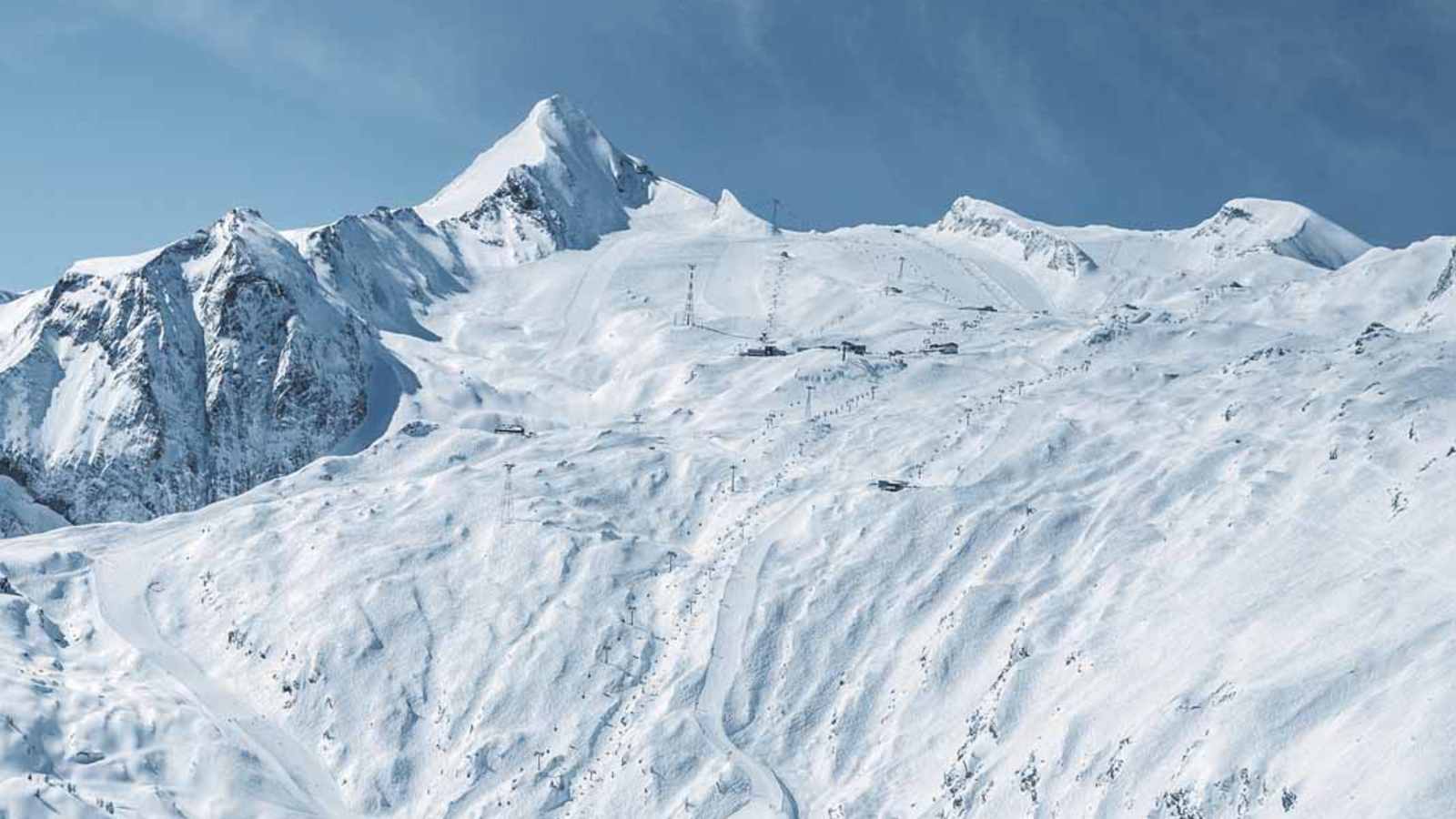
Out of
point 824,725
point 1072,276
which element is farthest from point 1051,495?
point 1072,276

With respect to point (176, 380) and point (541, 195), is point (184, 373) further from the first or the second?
point (541, 195)

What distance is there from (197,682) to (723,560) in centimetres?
2806

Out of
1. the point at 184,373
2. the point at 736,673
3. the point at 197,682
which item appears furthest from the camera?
the point at 184,373

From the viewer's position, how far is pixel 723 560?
67.2 metres

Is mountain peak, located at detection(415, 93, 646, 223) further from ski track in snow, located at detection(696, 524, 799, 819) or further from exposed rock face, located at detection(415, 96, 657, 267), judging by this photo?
ski track in snow, located at detection(696, 524, 799, 819)

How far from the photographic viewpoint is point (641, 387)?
10362 cm

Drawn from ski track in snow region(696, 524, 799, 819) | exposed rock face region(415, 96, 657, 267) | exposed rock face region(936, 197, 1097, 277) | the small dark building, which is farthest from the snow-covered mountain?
exposed rock face region(936, 197, 1097, 277)

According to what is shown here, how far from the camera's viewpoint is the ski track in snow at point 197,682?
2167 inches

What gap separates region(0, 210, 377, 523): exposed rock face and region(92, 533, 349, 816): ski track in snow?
22.3 meters

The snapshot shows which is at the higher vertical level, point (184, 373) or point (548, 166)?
point (548, 166)

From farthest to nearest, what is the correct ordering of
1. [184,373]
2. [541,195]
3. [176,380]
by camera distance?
1. [541,195]
2. [184,373]
3. [176,380]

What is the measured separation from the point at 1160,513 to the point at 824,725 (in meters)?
21.6

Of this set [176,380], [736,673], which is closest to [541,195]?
[176,380]

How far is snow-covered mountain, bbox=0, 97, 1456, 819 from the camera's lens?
47.7 m
